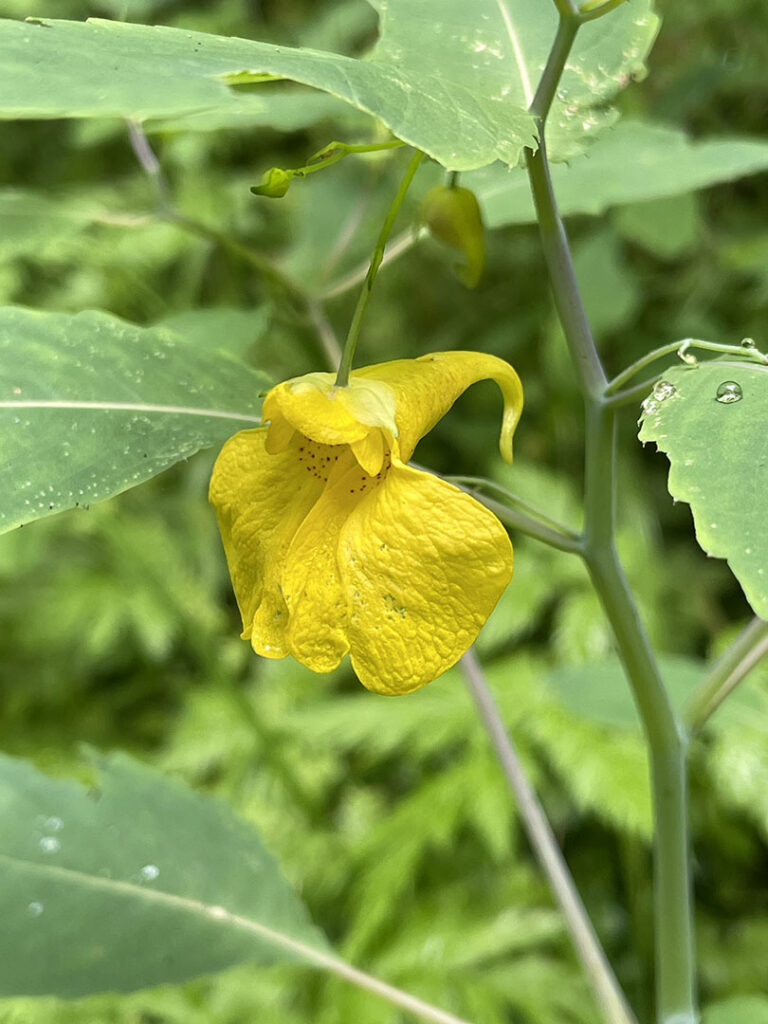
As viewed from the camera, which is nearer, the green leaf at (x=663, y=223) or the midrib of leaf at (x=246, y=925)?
the midrib of leaf at (x=246, y=925)

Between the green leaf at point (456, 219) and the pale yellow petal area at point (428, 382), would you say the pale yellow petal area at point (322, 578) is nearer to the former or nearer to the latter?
the pale yellow petal area at point (428, 382)

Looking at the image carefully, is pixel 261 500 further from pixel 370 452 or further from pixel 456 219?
pixel 456 219

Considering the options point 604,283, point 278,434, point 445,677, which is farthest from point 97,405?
point 604,283

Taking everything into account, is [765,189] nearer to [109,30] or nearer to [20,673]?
[20,673]

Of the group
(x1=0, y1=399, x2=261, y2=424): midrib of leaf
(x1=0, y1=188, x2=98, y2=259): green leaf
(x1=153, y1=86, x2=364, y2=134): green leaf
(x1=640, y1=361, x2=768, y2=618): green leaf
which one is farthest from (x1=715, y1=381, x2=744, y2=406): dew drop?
(x1=0, y1=188, x2=98, y2=259): green leaf

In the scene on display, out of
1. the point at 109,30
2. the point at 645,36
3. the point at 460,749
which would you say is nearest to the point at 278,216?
the point at 460,749

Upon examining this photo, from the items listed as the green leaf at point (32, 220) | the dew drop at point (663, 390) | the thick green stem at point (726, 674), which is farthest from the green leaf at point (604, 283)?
the dew drop at point (663, 390)
